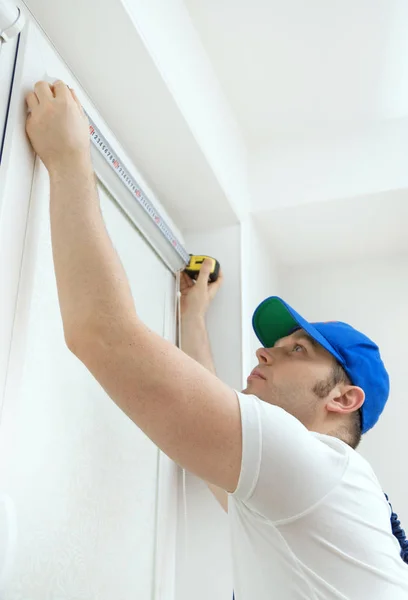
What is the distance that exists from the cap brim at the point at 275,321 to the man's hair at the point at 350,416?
79 mm

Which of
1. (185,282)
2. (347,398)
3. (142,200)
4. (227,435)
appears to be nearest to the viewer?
(227,435)

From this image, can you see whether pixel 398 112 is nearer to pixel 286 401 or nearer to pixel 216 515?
pixel 286 401

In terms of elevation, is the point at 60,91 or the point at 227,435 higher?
the point at 60,91

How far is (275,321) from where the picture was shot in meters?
1.39

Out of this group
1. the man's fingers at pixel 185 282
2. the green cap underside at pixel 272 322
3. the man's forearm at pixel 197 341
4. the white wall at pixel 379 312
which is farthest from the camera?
the white wall at pixel 379 312

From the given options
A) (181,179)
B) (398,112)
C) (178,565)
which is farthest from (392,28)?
(178,565)

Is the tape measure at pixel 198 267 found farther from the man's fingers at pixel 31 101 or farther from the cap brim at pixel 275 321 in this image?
the man's fingers at pixel 31 101

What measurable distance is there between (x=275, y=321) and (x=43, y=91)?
0.69 meters

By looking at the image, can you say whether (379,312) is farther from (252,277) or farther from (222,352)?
(222,352)

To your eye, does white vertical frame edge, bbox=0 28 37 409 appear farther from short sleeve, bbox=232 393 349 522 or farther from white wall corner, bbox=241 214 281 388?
white wall corner, bbox=241 214 281 388

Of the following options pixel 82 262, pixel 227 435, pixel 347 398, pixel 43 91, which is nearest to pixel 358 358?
pixel 347 398

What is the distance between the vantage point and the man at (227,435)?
2.59 feet

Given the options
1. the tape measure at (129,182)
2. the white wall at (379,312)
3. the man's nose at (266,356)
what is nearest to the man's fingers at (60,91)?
the tape measure at (129,182)

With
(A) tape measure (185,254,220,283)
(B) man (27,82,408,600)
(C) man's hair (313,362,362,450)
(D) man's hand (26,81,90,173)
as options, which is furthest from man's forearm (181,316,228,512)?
(D) man's hand (26,81,90,173)
